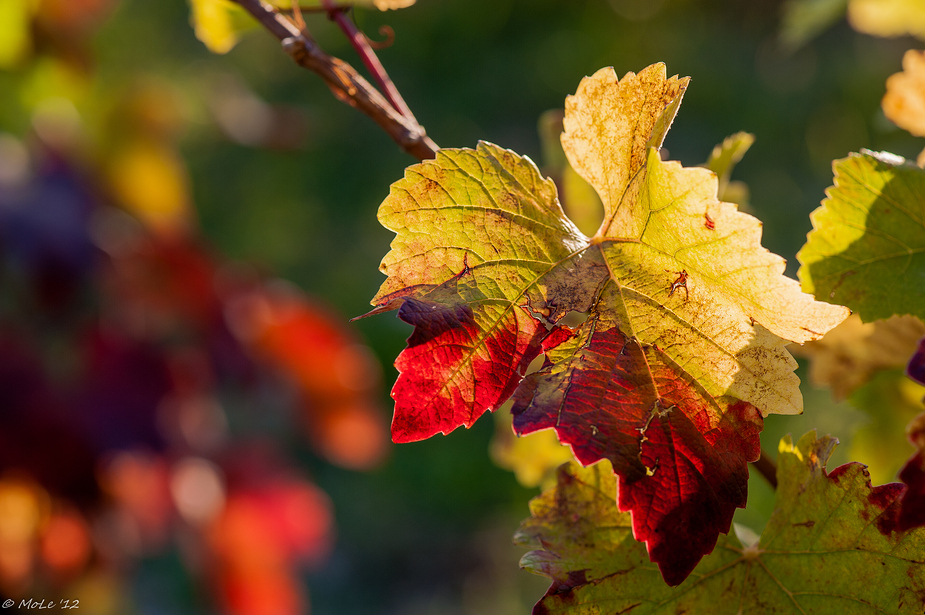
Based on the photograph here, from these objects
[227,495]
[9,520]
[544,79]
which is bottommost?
[544,79]

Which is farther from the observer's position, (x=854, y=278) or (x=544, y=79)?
(x=544, y=79)

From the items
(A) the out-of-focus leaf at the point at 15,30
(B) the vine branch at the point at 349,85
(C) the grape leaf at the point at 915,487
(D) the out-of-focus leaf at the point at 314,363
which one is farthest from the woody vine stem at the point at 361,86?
(D) the out-of-focus leaf at the point at 314,363

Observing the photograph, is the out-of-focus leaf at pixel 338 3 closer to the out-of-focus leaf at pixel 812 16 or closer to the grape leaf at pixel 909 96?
the grape leaf at pixel 909 96

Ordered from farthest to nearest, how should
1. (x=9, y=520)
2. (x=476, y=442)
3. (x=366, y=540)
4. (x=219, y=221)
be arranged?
(x=219, y=221), (x=476, y=442), (x=366, y=540), (x=9, y=520)

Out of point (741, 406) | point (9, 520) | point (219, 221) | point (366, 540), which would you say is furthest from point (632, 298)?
point (219, 221)

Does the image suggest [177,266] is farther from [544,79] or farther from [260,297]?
[544,79]

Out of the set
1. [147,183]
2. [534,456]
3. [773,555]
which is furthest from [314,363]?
Answer: [773,555]

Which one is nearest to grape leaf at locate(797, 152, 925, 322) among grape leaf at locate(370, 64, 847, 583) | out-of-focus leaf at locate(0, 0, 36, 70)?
grape leaf at locate(370, 64, 847, 583)
